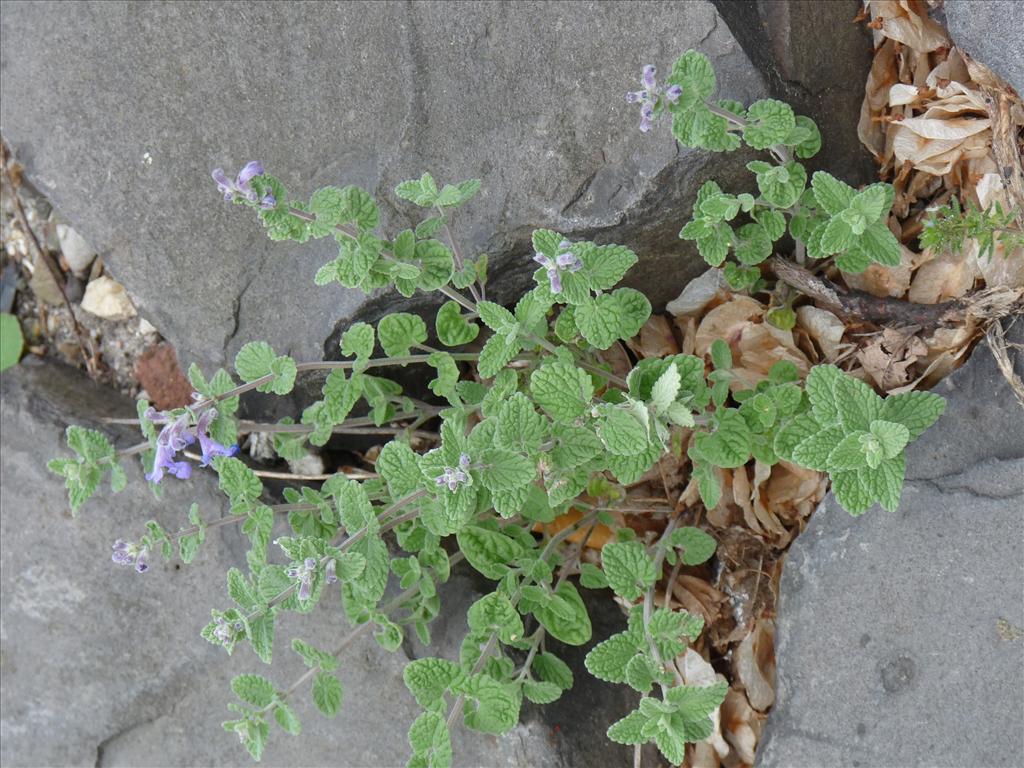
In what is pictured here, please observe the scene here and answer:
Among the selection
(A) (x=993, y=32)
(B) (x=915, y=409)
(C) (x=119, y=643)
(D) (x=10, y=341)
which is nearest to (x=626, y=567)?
(B) (x=915, y=409)

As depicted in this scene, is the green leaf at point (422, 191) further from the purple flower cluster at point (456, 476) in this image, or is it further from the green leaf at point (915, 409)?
the green leaf at point (915, 409)

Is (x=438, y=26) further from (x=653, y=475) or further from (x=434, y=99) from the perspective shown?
(x=653, y=475)

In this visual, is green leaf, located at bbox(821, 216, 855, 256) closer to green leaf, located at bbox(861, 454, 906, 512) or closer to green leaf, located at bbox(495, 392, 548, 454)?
green leaf, located at bbox(861, 454, 906, 512)

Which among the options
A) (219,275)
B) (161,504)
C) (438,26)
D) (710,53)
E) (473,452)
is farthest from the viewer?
(161,504)

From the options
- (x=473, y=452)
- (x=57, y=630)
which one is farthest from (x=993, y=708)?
(x=57, y=630)

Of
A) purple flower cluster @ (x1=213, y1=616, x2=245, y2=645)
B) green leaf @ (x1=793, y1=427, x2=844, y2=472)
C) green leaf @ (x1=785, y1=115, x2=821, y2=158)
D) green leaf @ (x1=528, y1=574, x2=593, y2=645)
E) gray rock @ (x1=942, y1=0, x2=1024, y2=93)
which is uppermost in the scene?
gray rock @ (x1=942, y1=0, x2=1024, y2=93)

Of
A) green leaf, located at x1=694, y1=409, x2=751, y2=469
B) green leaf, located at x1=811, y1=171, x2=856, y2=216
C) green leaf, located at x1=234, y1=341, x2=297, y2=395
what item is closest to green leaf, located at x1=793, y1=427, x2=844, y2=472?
green leaf, located at x1=694, y1=409, x2=751, y2=469
